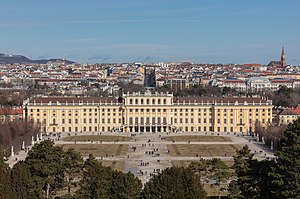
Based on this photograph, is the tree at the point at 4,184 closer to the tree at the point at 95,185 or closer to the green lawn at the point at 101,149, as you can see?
the tree at the point at 95,185

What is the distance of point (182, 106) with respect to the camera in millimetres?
83625

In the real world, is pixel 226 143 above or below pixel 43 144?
below

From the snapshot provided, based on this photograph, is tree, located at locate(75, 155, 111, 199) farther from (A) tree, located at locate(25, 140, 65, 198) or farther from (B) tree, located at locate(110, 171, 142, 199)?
(A) tree, located at locate(25, 140, 65, 198)

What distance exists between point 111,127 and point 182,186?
52541 mm

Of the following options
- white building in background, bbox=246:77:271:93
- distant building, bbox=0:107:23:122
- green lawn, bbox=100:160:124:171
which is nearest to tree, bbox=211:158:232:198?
green lawn, bbox=100:160:124:171

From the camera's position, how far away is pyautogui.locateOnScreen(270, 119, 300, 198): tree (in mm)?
27266

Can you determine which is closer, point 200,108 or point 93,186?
point 93,186

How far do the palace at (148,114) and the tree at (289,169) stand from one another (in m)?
54.1

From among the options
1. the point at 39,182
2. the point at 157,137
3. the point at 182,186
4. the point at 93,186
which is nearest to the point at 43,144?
the point at 39,182

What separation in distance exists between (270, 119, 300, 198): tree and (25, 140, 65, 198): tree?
38.0 feet

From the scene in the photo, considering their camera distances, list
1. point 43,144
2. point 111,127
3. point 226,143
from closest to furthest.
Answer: point 43,144 → point 226,143 → point 111,127

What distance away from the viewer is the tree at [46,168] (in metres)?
33.2

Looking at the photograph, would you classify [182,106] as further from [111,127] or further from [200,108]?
[111,127]

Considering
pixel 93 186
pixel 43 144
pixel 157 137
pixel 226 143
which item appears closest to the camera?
pixel 93 186
